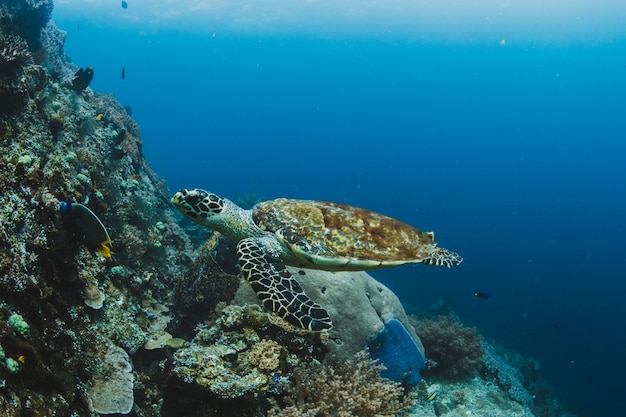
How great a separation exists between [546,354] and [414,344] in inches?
1287

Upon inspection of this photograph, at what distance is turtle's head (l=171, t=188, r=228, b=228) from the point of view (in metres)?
5.59

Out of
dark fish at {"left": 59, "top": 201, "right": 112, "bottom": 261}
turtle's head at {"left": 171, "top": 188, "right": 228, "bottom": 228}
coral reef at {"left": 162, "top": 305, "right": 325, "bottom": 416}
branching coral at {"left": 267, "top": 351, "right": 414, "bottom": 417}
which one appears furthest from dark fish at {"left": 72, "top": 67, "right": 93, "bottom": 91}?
Result: branching coral at {"left": 267, "top": 351, "right": 414, "bottom": 417}

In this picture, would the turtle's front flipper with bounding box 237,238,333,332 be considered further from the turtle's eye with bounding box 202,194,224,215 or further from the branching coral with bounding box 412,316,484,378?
the branching coral with bounding box 412,316,484,378

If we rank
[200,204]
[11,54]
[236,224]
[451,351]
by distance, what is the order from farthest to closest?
1. [451,351]
2. [11,54]
3. [236,224]
4. [200,204]

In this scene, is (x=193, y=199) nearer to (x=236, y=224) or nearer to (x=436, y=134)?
(x=236, y=224)

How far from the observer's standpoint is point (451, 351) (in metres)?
9.10

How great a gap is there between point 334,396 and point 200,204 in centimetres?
320

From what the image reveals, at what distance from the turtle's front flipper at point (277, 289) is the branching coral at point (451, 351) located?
5.35 metres

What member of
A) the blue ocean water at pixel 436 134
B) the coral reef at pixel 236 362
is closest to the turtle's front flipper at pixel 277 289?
the coral reef at pixel 236 362

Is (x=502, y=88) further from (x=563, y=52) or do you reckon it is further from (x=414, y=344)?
(x=414, y=344)

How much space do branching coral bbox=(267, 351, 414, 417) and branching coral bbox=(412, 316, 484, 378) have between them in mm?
4581

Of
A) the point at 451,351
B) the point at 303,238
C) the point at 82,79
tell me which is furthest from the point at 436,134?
the point at 303,238

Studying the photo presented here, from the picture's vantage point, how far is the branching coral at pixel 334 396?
4098 millimetres

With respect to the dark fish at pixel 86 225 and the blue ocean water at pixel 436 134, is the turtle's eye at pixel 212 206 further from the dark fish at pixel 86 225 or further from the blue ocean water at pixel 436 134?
the blue ocean water at pixel 436 134
